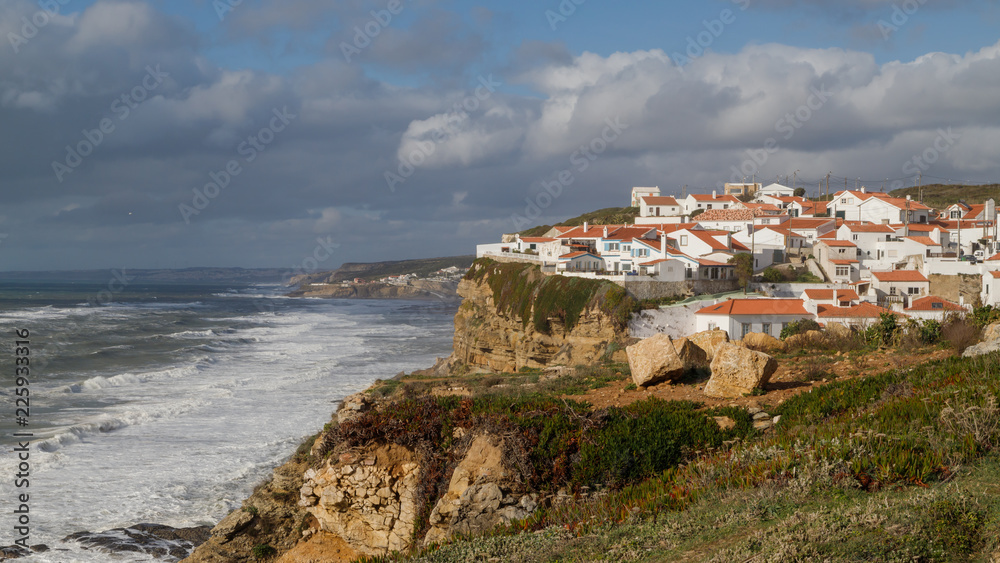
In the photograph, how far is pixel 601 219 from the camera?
9050 centimetres

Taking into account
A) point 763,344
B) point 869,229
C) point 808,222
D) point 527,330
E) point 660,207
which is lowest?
point 527,330

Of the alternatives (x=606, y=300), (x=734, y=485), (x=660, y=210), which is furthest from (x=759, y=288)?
(x=734, y=485)

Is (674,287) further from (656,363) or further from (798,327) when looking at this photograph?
(656,363)

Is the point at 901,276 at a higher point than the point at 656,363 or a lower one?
higher

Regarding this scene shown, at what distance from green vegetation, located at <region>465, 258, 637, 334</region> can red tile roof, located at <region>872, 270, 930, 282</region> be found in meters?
16.6

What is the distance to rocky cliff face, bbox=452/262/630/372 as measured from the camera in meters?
37.8

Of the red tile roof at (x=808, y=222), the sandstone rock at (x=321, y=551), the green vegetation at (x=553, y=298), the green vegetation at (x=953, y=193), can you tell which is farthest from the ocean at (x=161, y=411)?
the green vegetation at (x=953, y=193)

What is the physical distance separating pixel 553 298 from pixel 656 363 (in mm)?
27311

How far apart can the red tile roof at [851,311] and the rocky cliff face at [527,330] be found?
32.5 ft

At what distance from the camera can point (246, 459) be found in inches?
786

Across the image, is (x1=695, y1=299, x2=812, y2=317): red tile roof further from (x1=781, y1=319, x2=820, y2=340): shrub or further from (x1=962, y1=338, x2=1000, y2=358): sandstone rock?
(x1=962, y1=338, x2=1000, y2=358): sandstone rock

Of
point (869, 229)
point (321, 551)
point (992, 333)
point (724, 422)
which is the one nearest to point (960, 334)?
point (992, 333)

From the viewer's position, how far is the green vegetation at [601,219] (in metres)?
84.2

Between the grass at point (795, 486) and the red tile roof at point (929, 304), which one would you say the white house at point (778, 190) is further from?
the grass at point (795, 486)
